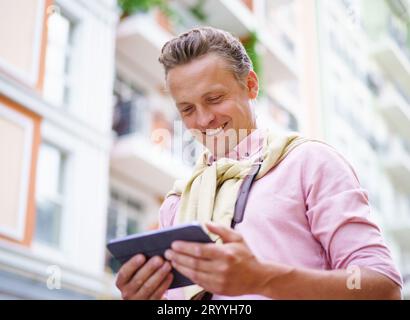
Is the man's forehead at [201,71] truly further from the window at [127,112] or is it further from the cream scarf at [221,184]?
the window at [127,112]

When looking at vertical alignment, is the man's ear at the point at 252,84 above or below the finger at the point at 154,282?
above

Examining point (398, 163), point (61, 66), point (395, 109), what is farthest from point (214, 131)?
point (398, 163)

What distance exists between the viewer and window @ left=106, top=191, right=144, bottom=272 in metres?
3.64

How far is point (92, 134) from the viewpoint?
298cm

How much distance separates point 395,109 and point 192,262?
12.9ft

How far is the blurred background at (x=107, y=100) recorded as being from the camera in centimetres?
183

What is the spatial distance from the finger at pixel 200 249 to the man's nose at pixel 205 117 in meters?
0.19

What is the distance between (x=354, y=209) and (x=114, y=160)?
10.2ft

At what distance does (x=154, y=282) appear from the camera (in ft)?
1.76

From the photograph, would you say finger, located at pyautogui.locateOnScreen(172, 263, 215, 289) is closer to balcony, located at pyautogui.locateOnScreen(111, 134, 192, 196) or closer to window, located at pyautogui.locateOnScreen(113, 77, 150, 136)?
balcony, located at pyautogui.locateOnScreen(111, 134, 192, 196)

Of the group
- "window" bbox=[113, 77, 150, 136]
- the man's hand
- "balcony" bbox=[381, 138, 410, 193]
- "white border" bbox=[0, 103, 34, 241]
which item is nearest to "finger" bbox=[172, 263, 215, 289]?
the man's hand

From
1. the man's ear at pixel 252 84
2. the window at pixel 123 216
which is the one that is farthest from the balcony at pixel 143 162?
the man's ear at pixel 252 84

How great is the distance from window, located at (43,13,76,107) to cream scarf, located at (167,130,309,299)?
187 cm

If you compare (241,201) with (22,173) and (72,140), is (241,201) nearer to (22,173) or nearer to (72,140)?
(22,173)
